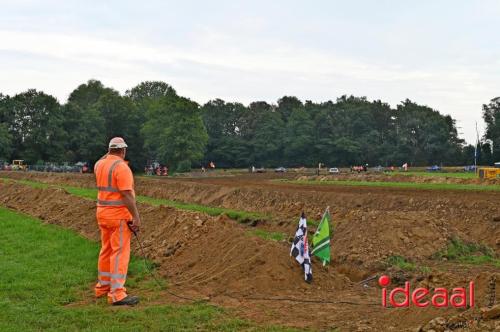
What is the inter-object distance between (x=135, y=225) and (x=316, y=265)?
3911 millimetres

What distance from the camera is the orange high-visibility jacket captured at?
29.5 ft

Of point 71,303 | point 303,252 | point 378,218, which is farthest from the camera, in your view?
point 378,218

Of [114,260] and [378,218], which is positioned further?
[378,218]

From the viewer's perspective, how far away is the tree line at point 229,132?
92500 mm

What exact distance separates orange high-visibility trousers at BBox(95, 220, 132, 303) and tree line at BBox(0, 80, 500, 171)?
253 ft

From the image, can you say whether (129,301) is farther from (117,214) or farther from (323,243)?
(323,243)

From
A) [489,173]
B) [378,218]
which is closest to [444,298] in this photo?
[378,218]

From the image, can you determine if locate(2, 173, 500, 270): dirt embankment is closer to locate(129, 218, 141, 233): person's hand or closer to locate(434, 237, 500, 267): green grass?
→ locate(434, 237, 500, 267): green grass

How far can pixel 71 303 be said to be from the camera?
30.1ft

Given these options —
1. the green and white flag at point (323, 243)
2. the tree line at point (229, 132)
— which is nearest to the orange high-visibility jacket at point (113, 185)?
the green and white flag at point (323, 243)

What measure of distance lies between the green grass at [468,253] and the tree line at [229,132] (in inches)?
2848

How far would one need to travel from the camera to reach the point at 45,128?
318 ft

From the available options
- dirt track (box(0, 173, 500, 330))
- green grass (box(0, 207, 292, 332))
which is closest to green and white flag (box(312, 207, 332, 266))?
dirt track (box(0, 173, 500, 330))

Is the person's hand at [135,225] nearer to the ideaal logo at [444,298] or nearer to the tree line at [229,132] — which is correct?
the ideaal logo at [444,298]
